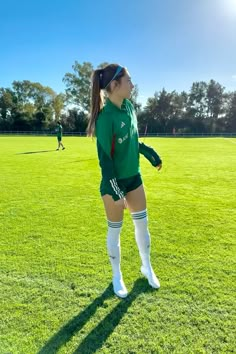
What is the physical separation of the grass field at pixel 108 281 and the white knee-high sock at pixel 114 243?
0.20 metres

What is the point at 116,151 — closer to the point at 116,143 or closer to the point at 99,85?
the point at 116,143

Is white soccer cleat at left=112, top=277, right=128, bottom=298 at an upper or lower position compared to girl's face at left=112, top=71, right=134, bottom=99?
lower

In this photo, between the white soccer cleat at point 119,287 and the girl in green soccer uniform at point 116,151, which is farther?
the white soccer cleat at point 119,287

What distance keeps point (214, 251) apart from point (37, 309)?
7.08 ft

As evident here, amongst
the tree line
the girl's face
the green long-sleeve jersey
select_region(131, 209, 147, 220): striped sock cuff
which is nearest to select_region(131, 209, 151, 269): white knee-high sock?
select_region(131, 209, 147, 220): striped sock cuff

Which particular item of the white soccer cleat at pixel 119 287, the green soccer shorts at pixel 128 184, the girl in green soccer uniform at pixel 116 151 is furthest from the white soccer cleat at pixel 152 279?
the green soccer shorts at pixel 128 184

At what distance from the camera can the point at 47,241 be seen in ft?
12.2

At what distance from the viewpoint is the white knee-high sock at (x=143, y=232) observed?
2672mm

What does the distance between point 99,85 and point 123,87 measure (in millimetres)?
212

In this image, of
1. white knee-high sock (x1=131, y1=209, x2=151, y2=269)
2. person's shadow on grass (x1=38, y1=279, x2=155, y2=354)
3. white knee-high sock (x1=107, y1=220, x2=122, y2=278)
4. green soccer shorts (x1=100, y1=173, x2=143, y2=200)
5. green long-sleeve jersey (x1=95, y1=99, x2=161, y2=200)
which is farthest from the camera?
white knee-high sock (x1=131, y1=209, x2=151, y2=269)

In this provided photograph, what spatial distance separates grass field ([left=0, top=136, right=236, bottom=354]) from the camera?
6.75ft

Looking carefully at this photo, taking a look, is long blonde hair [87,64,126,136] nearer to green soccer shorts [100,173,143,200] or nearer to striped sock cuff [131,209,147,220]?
green soccer shorts [100,173,143,200]

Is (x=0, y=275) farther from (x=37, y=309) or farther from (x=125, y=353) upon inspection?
(x=125, y=353)

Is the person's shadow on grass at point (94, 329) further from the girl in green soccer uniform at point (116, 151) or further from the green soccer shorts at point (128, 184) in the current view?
the green soccer shorts at point (128, 184)
